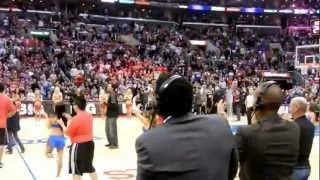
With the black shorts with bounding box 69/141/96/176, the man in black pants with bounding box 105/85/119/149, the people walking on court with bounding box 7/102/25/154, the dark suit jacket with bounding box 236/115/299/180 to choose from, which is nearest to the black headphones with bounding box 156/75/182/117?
the dark suit jacket with bounding box 236/115/299/180

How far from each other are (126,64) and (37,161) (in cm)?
2300

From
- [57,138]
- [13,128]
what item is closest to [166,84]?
[57,138]

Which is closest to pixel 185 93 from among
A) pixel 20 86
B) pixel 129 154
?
pixel 129 154

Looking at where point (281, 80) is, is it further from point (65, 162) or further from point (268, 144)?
point (268, 144)

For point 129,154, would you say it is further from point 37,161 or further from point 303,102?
point 303,102

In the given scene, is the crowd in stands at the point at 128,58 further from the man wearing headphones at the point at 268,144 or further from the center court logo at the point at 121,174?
the man wearing headphones at the point at 268,144

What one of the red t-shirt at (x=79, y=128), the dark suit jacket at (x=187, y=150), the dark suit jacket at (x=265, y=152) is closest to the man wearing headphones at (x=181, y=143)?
the dark suit jacket at (x=187, y=150)

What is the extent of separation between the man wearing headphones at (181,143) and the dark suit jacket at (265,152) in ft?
2.81

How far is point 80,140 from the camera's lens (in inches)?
304

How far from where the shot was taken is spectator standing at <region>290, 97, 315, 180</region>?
4.76 meters

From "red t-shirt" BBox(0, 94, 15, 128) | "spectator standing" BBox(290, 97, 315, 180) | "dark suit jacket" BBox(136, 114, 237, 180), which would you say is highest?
"dark suit jacket" BBox(136, 114, 237, 180)

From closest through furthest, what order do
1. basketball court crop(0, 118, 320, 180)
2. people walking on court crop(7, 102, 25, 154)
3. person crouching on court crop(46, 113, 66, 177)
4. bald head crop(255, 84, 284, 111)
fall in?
bald head crop(255, 84, 284, 111) → person crouching on court crop(46, 113, 66, 177) → basketball court crop(0, 118, 320, 180) → people walking on court crop(7, 102, 25, 154)

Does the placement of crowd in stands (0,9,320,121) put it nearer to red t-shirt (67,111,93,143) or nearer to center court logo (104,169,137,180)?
center court logo (104,169,137,180)

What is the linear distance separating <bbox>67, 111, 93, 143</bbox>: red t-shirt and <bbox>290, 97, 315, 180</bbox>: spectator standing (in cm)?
351
